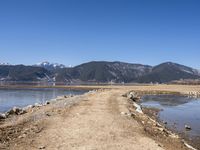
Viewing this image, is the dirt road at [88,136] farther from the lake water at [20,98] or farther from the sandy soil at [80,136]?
the lake water at [20,98]

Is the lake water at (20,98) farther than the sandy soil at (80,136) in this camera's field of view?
Yes

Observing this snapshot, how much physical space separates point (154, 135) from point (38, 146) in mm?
8399

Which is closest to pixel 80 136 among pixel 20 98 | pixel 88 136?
pixel 88 136

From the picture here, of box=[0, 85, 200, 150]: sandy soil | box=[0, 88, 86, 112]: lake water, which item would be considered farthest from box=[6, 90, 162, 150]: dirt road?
box=[0, 88, 86, 112]: lake water

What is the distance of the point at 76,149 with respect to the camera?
17359 millimetres

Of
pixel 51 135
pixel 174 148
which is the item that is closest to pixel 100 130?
pixel 51 135

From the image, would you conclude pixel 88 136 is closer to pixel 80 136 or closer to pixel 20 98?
pixel 80 136

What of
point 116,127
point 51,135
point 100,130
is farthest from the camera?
point 116,127

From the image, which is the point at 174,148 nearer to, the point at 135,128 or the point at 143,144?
the point at 143,144

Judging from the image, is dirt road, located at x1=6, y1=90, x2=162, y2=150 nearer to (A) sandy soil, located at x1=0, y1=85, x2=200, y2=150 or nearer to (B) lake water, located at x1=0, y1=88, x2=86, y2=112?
(A) sandy soil, located at x1=0, y1=85, x2=200, y2=150

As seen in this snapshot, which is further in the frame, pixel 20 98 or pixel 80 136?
pixel 20 98

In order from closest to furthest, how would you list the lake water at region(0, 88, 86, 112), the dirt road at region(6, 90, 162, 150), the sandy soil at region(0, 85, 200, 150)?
1. the dirt road at region(6, 90, 162, 150)
2. the sandy soil at region(0, 85, 200, 150)
3. the lake water at region(0, 88, 86, 112)

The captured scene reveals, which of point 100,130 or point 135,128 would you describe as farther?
point 135,128

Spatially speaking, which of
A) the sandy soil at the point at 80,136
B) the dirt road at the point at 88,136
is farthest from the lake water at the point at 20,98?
the dirt road at the point at 88,136
